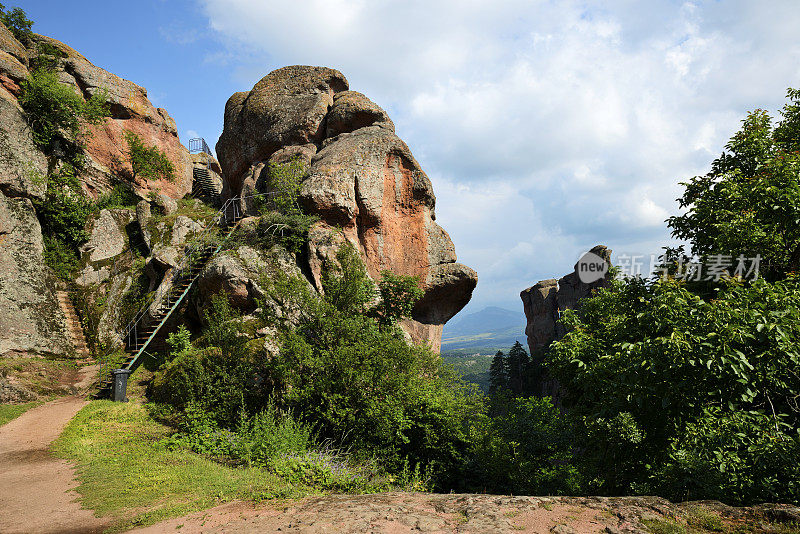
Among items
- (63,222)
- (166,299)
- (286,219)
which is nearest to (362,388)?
(286,219)

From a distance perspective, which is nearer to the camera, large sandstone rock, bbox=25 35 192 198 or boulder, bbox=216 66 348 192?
→ boulder, bbox=216 66 348 192

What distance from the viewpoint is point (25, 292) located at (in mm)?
16562

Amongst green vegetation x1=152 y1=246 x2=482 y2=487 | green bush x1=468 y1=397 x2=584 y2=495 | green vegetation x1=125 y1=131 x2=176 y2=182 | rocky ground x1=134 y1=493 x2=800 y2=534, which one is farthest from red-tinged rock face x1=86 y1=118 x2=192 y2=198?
rocky ground x1=134 y1=493 x2=800 y2=534

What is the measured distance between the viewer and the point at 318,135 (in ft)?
81.8

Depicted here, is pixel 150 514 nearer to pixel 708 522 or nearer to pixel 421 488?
pixel 421 488

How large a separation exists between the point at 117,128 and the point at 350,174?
780 inches

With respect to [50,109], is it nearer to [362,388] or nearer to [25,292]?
[25,292]

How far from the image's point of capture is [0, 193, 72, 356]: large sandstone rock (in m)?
15.5

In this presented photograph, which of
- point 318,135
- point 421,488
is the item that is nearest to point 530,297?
point 318,135

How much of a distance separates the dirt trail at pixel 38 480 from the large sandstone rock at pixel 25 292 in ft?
14.2

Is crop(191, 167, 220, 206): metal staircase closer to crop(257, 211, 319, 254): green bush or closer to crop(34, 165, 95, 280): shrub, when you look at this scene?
crop(34, 165, 95, 280): shrub

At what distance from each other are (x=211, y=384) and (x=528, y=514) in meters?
9.82

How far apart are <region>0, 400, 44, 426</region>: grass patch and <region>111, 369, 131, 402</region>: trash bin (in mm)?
2203

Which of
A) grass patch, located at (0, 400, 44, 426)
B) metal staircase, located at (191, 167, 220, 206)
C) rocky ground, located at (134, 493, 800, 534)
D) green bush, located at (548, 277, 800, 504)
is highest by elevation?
metal staircase, located at (191, 167, 220, 206)
